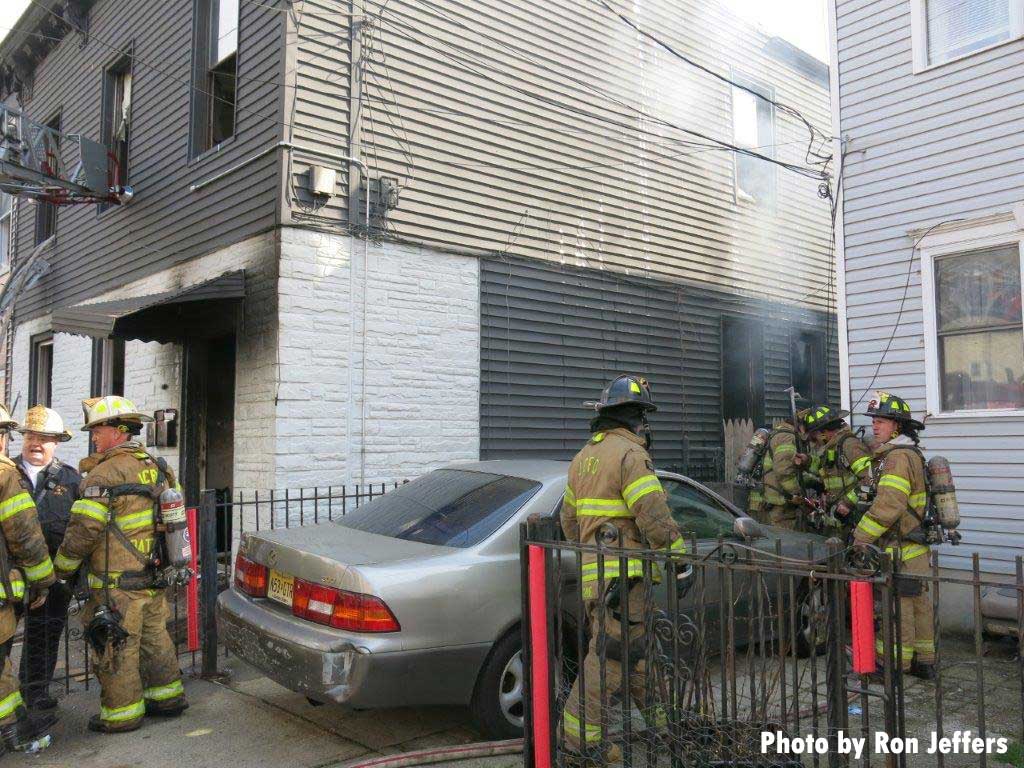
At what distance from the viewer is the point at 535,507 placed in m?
4.65

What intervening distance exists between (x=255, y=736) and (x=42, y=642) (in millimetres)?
1565

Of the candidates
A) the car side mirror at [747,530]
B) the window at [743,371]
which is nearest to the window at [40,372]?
the window at [743,371]

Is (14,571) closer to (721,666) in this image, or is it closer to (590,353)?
(721,666)

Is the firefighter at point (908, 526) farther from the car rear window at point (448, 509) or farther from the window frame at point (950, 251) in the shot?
the car rear window at point (448, 509)

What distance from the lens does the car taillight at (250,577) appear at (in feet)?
15.3

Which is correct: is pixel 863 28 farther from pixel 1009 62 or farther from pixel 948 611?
pixel 948 611

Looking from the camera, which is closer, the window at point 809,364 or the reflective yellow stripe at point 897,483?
the reflective yellow stripe at point 897,483

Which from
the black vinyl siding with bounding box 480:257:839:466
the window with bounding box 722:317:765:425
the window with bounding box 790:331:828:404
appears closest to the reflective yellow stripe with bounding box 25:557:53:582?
the black vinyl siding with bounding box 480:257:839:466

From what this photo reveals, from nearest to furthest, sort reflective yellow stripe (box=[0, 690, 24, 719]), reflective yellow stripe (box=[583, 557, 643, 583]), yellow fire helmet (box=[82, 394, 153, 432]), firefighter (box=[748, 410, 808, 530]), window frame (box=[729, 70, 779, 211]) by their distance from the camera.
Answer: reflective yellow stripe (box=[583, 557, 643, 583]) < reflective yellow stripe (box=[0, 690, 24, 719]) < yellow fire helmet (box=[82, 394, 153, 432]) < firefighter (box=[748, 410, 808, 530]) < window frame (box=[729, 70, 779, 211])

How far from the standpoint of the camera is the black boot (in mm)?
4367

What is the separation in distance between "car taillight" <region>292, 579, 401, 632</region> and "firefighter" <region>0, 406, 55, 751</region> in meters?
1.39

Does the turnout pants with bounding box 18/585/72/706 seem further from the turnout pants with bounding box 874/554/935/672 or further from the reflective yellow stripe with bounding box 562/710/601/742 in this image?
the turnout pants with bounding box 874/554/935/672

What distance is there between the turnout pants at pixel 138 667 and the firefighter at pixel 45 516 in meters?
→ 0.46

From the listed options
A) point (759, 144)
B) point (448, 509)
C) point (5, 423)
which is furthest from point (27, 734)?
point (759, 144)
